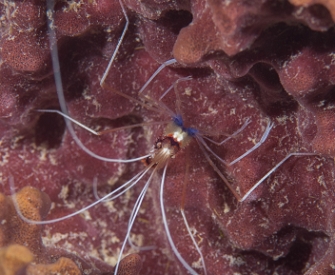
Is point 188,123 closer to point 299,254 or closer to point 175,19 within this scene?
point 175,19

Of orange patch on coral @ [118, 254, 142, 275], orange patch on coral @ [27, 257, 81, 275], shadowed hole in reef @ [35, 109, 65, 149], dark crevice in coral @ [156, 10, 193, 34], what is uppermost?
dark crevice in coral @ [156, 10, 193, 34]

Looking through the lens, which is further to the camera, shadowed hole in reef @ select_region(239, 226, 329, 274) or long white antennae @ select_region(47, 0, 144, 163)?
shadowed hole in reef @ select_region(239, 226, 329, 274)

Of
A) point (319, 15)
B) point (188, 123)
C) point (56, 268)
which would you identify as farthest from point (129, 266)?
point (319, 15)

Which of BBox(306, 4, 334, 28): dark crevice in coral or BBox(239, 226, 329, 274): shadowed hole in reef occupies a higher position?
BBox(306, 4, 334, 28): dark crevice in coral

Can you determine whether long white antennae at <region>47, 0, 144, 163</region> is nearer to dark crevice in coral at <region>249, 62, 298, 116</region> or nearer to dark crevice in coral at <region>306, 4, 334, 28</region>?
dark crevice in coral at <region>249, 62, 298, 116</region>

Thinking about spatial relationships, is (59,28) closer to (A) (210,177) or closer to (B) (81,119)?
(B) (81,119)

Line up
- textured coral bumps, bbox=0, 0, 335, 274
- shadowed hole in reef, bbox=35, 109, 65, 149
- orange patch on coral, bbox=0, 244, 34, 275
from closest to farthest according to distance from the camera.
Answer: orange patch on coral, bbox=0, 244, 34, 275 < textured coral bumps, bbox=0, 0, 335, 274 < shadowed hole in reef, bbox=35, 109, 65, 149

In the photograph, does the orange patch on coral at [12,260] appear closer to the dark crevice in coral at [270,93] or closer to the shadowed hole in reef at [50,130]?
the shadowed hole in reef at [50,130]

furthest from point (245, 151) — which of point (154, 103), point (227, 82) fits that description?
point (154, 103)

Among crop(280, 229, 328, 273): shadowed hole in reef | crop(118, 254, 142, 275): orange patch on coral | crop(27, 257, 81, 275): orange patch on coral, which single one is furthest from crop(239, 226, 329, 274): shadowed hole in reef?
crop(27, 257, 81, 275): orange patch on coral
